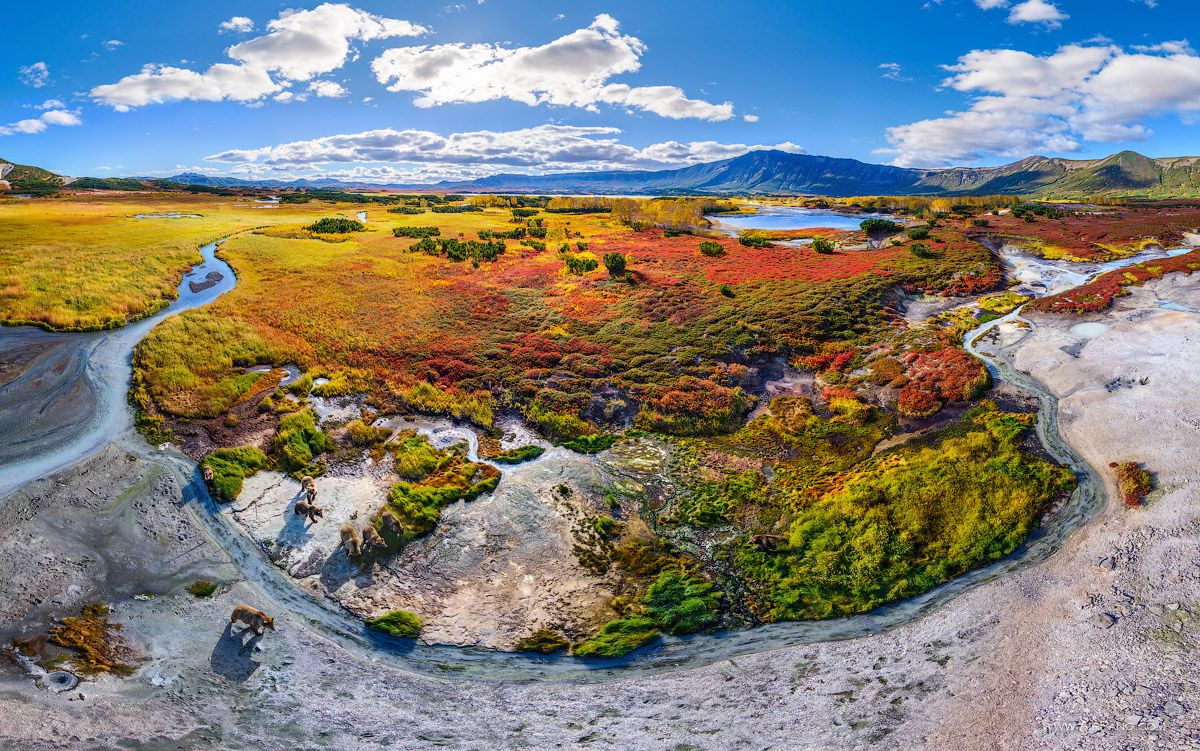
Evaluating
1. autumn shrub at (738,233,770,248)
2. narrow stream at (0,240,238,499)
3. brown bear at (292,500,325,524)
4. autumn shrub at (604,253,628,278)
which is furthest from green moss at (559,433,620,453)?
autumn shrub at (738,233,770,248)

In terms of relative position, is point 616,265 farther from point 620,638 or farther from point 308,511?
point 620,638

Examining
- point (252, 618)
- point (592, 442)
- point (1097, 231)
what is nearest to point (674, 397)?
point (592, 442)

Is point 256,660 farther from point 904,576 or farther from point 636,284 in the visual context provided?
point 636,284

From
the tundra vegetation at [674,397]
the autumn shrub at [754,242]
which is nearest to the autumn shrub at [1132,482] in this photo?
the tundra vegetation at [674,397]

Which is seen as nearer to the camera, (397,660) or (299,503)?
(397,660)

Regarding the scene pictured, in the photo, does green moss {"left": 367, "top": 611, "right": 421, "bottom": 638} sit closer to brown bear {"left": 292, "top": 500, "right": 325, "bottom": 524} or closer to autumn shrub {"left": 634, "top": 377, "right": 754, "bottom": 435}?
brown bear {"left": 292, "top": 500, "right": 325, "bottom": 524}

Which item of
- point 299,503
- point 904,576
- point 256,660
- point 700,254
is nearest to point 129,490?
point 299,503
